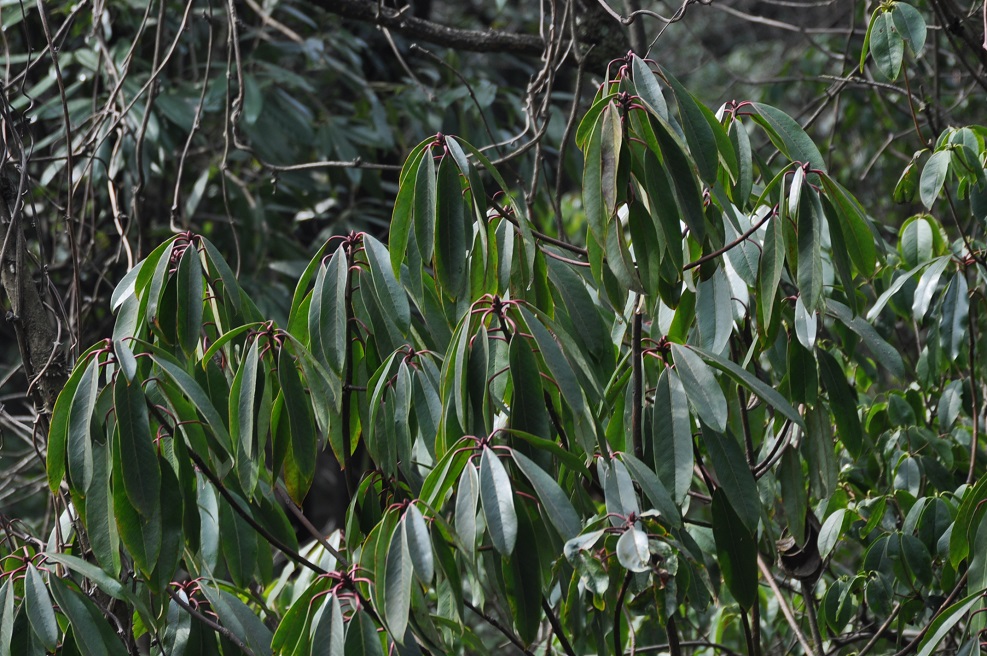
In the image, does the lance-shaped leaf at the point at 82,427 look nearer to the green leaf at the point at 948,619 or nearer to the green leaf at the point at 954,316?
the green leaf at the point at 948,619

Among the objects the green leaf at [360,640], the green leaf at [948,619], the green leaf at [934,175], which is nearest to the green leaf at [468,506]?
the green leaf at [360,640]

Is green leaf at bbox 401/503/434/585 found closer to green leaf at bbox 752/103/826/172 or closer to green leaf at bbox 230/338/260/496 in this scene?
green leaf at bbox 230/338/260/496

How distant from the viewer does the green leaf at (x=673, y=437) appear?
2.98ft

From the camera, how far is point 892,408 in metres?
1.50

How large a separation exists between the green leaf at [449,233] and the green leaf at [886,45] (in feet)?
2.16

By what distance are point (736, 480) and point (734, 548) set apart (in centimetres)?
9

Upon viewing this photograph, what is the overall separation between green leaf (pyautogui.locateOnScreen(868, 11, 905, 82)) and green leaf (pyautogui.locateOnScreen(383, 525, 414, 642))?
91 centimetres

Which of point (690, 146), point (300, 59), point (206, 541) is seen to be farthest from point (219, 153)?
point (690, 146)

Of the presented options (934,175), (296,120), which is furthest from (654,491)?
(296,120)

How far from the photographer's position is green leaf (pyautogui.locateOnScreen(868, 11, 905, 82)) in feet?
4.32

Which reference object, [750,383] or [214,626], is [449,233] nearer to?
[750,383]

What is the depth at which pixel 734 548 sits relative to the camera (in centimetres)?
101

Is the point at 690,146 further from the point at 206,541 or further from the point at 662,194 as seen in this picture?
the point at 206,541

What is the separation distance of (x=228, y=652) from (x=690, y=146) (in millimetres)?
674
